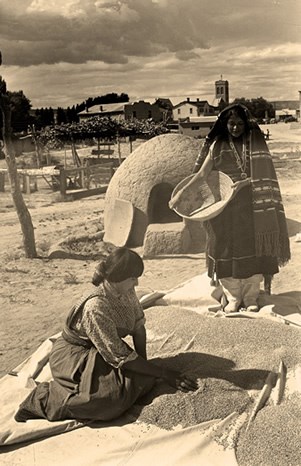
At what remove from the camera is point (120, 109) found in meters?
17.3

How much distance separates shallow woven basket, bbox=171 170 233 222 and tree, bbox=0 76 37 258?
3607mm

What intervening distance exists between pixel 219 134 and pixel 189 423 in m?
2.07

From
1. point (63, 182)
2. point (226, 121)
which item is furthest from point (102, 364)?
point (63, 182)

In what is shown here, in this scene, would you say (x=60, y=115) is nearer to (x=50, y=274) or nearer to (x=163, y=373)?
(x=50, y=274)

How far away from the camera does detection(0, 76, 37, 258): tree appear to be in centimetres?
704

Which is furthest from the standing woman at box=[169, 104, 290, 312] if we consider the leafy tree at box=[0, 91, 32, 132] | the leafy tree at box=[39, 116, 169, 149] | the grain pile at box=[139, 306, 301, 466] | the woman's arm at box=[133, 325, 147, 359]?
the leafy tree at box=[0, 91, 32, 132]

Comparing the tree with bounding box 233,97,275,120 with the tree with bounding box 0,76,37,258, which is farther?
the tree with bounding box 233,97,275,120

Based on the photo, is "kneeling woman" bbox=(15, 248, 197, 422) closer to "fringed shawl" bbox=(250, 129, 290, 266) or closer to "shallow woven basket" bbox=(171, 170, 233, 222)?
"shallow woven basket" bbox=(171, 170, 233, 222)

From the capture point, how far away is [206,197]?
4.19m

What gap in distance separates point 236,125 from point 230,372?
68.1 inches

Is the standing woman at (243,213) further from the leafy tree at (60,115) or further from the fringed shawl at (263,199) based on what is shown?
the leafy tree at (60,115)

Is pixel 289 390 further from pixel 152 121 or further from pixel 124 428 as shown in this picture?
pixel 152 121

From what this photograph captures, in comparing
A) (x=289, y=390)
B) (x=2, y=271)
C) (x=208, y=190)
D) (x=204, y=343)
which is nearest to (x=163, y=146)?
(x=2, y=271)

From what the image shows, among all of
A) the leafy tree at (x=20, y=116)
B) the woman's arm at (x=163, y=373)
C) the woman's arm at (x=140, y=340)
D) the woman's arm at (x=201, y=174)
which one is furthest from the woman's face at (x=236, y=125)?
the leafy tree at (x=20, y=116)
